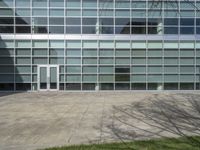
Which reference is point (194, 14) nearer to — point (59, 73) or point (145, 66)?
point (145, 66)

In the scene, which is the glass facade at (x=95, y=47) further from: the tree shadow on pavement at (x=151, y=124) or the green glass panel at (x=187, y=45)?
the tree shadow on pavement at (x=151, y=124)

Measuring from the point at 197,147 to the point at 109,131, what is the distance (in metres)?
3.31

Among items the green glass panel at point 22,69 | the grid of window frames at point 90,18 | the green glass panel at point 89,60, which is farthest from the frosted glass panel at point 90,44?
the green glass panel at point 22,69

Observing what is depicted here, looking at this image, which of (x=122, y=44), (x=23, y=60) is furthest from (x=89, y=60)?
(x=23, y=60)

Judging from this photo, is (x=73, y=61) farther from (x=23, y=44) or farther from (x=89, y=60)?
(x=23, y=44)

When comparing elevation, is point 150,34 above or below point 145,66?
above

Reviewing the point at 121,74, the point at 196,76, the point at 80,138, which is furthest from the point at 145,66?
the point at 80,138

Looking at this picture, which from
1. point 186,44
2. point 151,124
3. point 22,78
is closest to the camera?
→ point 151,124

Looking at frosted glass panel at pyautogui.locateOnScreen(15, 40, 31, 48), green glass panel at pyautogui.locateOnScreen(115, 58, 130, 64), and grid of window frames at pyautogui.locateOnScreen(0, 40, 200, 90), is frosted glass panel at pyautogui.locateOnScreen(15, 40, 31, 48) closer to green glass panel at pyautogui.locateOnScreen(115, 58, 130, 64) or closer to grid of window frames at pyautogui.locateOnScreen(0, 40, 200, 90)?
grid of window frames at pyautogui.locateOnScreen(0, 40, 200, 90)

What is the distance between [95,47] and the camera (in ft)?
87.5

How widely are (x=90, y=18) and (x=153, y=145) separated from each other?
20.2m

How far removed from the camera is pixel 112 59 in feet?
87.4

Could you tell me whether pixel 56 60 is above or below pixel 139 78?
above

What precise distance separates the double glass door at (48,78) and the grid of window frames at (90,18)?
3100 mm
